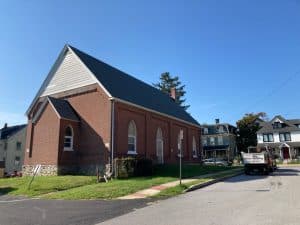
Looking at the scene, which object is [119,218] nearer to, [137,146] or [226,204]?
[226,204]

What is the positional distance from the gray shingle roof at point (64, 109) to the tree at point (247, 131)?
179 ft

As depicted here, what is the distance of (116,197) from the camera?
1449cm

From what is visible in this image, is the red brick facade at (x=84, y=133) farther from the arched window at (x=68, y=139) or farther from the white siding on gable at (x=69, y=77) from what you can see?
the white siding on gable at (x=69, y=77)

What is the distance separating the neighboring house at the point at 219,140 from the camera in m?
71.6

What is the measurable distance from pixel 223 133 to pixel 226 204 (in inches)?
2441

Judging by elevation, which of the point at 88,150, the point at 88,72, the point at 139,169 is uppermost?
the point at 88,72

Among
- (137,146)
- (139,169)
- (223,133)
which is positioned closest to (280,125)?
(223,133)

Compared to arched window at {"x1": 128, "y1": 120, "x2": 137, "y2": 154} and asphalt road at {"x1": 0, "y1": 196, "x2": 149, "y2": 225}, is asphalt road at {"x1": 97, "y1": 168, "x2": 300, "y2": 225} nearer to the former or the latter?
asphalt road at {"x1": 0, "y1": 196, "x2": 149, "y2": 225}

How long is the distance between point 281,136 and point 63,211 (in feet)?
203

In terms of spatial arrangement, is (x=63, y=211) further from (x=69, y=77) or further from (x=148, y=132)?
(x=148, y=132)

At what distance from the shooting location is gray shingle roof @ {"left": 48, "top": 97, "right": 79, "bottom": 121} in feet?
80.4

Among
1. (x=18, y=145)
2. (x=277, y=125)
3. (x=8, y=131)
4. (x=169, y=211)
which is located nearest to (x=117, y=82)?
(x=169, y=211)

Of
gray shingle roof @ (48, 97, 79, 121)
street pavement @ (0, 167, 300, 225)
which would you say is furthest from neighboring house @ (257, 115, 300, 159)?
street pavement @ (0, 167, 300, 225)

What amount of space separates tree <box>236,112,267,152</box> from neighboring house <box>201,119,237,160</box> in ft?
4.59
